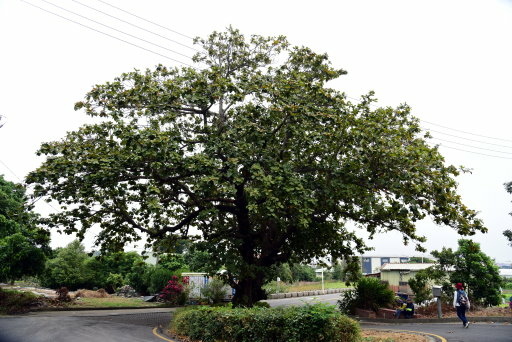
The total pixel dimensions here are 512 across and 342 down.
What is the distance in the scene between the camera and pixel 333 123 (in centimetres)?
1448

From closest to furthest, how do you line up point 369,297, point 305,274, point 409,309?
1. point 409,309
2. point 369,297
3. point 305,274

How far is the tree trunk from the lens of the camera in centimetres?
1644

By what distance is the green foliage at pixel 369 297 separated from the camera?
19.7 meters

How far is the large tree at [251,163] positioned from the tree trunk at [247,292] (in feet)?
0.20

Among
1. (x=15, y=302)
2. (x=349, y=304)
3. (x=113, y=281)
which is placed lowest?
(x=15, y=302)

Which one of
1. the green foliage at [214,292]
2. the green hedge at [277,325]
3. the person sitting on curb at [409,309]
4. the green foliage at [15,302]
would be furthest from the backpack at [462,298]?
the green foliage at [15,302]

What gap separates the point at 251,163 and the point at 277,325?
18.7 feet

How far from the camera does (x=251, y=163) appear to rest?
13.9 metres

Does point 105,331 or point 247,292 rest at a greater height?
point 247,292

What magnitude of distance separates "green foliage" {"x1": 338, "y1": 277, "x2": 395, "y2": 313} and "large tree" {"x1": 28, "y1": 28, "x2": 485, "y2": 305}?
3960 millimetres

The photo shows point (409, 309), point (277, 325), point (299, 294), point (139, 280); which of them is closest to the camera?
point (277, 325)

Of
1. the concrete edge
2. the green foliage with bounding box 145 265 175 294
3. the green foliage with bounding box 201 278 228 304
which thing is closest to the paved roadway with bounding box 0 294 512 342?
the concrete edge

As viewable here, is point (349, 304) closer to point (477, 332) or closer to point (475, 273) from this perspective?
point (475, 273)

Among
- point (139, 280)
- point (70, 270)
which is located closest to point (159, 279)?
point (139, 280)
